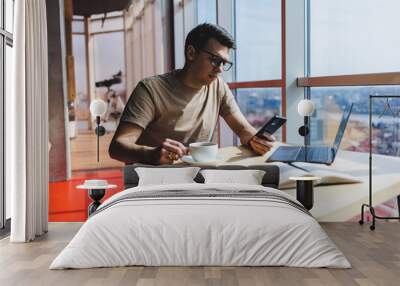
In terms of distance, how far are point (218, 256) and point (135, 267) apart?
0.61 metres

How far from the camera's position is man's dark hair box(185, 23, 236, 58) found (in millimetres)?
6973

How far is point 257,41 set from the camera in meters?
7.03

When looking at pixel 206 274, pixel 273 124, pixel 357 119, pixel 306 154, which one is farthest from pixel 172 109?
pixel 206 274

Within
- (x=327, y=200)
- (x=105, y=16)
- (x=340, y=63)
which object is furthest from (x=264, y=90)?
(x=105, y=16)

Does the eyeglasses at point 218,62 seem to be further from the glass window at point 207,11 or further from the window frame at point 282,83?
the glass window at point 207,11

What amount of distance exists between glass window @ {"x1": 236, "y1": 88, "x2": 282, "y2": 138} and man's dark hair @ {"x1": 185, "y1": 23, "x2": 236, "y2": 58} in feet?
1.76

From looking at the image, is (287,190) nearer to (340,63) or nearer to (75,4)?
(340,63)

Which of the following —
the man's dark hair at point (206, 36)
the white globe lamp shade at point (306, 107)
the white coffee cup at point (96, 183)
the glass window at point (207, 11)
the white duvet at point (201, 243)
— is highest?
the glass window at point (207, 11)

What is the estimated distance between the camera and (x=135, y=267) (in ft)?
15.8

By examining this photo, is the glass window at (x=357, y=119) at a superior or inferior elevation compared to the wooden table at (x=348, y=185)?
superior

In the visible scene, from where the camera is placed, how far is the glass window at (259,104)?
7.04 metres

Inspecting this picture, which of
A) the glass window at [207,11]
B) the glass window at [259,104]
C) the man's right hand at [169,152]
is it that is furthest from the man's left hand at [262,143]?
the glass window at [207,11]

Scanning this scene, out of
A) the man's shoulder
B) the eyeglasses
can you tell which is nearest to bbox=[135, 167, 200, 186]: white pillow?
the man's shoulder

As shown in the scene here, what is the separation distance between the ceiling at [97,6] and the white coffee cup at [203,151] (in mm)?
1654
